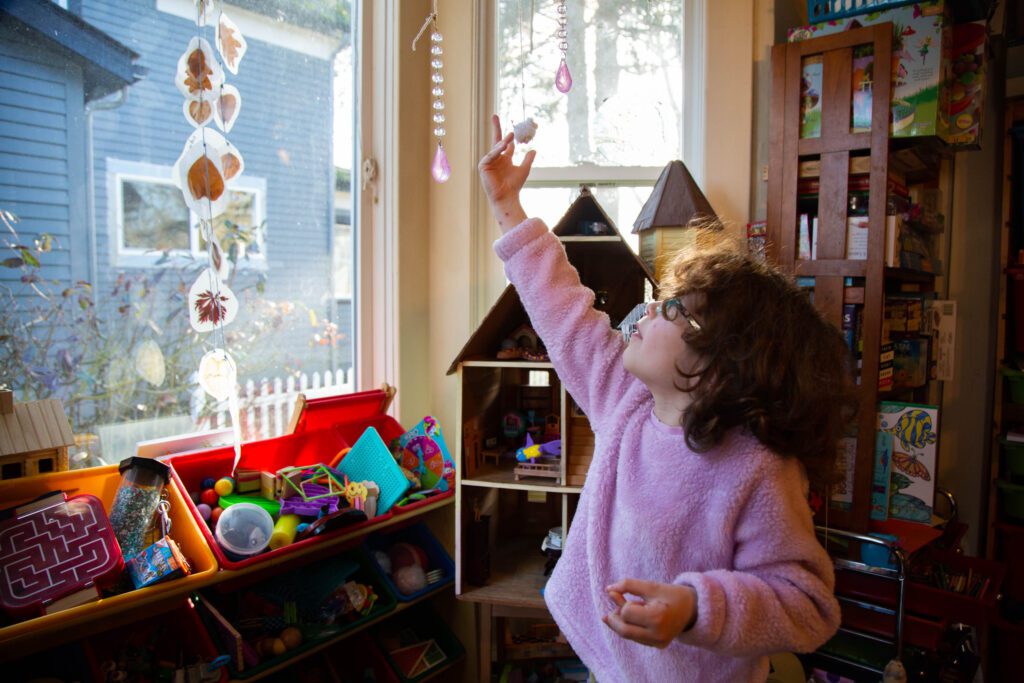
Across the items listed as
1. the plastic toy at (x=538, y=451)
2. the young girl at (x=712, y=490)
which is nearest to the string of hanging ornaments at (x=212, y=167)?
the plastic toy at (x=538, y=451)

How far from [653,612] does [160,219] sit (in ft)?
4.46

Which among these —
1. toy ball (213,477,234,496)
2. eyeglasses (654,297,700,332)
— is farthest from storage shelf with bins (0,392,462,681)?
eyeglasses (654,297,700,332)

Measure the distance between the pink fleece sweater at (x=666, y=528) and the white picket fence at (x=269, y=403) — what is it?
0.94 metres

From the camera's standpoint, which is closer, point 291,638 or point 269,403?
point 291,638

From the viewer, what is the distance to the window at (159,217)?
4.27 ft

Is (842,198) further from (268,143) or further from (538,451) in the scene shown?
(268,143)

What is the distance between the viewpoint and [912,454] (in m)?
1.78

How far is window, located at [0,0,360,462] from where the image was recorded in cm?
130

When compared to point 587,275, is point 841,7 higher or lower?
higher

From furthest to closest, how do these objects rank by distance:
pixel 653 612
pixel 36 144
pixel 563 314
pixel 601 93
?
pixel 601 93 < pixel 36 144 < pixel 563 314 < pixel 653 612

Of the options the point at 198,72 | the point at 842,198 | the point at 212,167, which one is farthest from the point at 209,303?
the point at 842,198

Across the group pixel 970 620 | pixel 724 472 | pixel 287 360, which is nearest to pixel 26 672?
pixel 287 360

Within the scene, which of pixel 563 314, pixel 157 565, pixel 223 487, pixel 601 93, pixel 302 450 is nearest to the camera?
pixel 563 314

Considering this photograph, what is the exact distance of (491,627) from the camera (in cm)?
160
